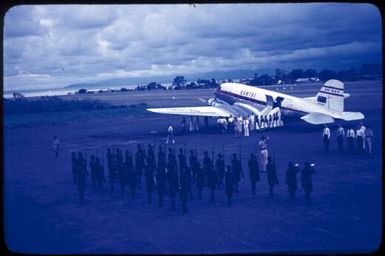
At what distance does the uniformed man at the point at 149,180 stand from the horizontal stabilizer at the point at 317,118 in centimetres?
496

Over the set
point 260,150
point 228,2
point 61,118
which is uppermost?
point 228,2

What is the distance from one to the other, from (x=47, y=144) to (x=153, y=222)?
2.61 metres

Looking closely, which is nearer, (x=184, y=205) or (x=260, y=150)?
(x=184, y=205)

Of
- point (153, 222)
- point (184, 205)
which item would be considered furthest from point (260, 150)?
point (153, 222)

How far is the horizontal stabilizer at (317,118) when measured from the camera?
9.51m

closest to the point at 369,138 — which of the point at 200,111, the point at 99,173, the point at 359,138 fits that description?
the point at 359,138

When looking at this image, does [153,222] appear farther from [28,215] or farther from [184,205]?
[28,215]

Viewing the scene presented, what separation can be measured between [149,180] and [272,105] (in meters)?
5.53

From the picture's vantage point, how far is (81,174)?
6727 millimetres

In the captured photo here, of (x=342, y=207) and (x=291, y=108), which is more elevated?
(x=291, y=108)

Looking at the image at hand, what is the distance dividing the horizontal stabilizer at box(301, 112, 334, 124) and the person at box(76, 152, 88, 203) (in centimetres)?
598

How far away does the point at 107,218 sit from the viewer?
6.17 meters

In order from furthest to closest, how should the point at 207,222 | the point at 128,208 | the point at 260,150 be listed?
1. the point at 260,150
2. the point at 128,208
3. the point at 207,222

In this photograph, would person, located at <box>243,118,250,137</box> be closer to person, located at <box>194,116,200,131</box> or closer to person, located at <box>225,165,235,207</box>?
person, located at <box>194,116,200,131</box>
